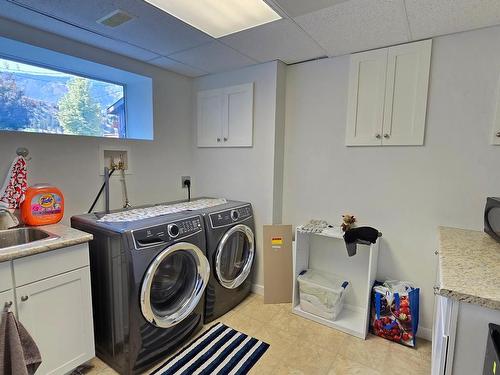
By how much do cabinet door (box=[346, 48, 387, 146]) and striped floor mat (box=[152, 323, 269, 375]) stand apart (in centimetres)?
178

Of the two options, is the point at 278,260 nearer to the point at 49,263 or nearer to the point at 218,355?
the point at 218,355

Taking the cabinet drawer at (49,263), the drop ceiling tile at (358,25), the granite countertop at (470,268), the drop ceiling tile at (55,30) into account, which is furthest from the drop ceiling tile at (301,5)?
the cabinet drawer at (49,263)

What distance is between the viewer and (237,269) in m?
2.51

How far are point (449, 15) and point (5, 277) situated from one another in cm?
279

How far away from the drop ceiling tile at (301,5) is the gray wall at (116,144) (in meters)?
1.56

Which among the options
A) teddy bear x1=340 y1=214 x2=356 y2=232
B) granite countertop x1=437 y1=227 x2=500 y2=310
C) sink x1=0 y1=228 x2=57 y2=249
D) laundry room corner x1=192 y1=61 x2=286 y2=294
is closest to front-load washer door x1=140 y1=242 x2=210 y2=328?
sink x1=0 y1=228 x2=57 y2=249

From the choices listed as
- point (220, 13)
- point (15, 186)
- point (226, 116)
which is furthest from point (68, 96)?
point (220, 13)

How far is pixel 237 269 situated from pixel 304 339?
82 centimetres

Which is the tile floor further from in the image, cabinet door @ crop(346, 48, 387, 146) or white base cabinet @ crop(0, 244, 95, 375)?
cabinet door @ crop(346, 48, 387, 146)

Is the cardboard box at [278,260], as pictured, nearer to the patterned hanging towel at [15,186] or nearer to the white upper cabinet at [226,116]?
the white upper cabinet at [226,116]

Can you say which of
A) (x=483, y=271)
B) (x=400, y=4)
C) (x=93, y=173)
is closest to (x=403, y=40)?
(x=400, y=4)

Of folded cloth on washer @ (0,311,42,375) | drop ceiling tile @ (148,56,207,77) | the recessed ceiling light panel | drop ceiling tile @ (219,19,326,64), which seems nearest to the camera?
folded cloth on washer @ (0,311,42,375)

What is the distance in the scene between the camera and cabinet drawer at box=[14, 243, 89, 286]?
134 centimetres

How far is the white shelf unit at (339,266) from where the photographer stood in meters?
2.16
